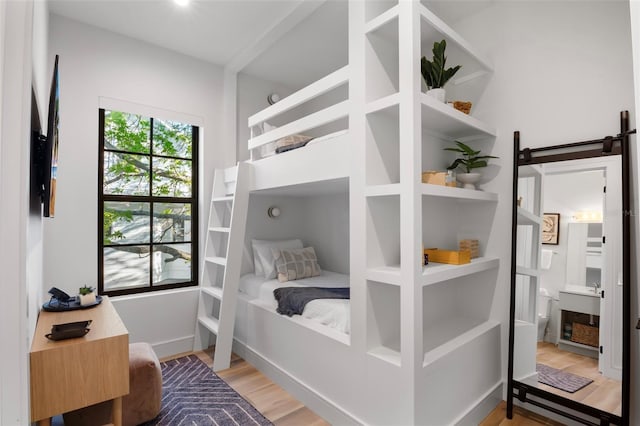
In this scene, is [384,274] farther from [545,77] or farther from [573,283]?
[545,77]

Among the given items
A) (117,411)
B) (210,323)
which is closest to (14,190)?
(117,411)

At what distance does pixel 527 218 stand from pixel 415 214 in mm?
1088

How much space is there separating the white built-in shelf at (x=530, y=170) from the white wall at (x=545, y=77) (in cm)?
10

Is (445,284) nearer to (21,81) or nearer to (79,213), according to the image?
(21,81)

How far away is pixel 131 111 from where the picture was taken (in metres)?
3.08

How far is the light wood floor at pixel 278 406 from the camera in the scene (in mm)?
2152

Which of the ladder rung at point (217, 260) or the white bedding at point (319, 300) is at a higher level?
the ladder rung at point (217, 260)

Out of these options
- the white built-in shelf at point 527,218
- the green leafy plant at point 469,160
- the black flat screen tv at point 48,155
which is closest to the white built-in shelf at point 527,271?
the white built-in shelf at point 527,218

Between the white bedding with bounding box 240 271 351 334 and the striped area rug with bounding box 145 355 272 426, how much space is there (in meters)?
0.71

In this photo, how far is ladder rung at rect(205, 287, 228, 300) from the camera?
301 centimetres

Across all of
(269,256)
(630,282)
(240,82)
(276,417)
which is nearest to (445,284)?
(630,282)

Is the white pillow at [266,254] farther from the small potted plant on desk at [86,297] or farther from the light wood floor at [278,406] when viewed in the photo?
the small potted plant on desk at [86,297]

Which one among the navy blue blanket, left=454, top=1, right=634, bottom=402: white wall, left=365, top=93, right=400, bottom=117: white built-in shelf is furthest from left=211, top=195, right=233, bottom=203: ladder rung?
left=454, top=1, right=634, bottom=402: white wall

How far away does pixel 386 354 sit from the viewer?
6.08 feet
